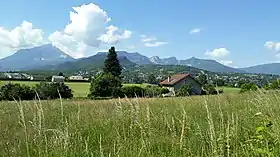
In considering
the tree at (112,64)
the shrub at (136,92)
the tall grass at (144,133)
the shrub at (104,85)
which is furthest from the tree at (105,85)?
the tall grass at (144,133)

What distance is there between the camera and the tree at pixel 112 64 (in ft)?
281

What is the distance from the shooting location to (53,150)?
411cm

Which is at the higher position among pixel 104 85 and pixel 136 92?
pixel 136 92

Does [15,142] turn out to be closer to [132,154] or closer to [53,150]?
[53,150]

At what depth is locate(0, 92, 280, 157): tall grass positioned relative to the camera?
11.3ft

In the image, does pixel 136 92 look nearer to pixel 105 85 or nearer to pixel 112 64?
pixel 105 85

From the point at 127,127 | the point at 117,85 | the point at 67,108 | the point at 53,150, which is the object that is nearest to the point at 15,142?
the point at 53,150

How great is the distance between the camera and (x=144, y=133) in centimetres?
378

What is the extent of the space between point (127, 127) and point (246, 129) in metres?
2.09

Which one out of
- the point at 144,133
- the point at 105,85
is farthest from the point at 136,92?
the point at 105,85

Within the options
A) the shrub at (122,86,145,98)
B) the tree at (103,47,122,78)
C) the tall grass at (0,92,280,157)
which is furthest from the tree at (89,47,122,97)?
the tall grass at (0,92,280,157)

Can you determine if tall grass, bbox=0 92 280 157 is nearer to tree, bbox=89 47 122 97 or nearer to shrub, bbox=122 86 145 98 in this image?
shrub, bbox=122 86 145 98

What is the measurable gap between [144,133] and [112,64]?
83.7 m

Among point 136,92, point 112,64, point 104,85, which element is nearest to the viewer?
point 136,92
